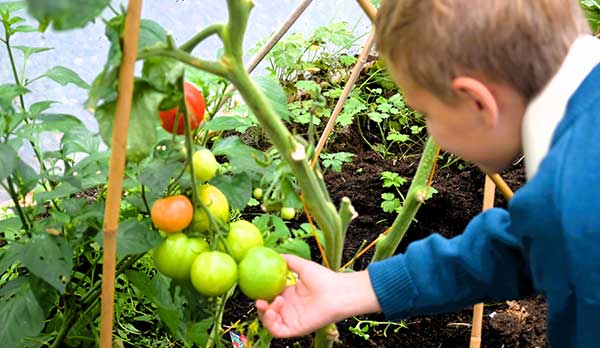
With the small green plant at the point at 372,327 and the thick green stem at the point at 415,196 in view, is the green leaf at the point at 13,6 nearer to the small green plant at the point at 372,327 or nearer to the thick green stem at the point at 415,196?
the thick green stem at the point at 415,196

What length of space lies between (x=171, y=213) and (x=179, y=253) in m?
0.05

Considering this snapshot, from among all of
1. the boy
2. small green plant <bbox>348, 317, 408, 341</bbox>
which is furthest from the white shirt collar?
small green plant <bbox>348, 317, 408, 341</bbox>

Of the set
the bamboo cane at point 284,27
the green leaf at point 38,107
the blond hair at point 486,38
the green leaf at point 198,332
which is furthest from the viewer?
the bamboo cane at point 284,27

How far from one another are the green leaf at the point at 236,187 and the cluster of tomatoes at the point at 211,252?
102mm

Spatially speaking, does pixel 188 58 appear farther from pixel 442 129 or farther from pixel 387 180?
pixel 387 180

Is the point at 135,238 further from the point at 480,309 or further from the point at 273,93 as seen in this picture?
the point at 480,309

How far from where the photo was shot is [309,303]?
3.08 ft

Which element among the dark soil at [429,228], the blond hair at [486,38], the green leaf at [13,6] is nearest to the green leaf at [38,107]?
the green leaf at [13,6]

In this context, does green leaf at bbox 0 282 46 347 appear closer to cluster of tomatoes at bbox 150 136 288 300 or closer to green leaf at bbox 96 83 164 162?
cluster of tomatoes at bbox 150 136 288 300

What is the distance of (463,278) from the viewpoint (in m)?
0.97

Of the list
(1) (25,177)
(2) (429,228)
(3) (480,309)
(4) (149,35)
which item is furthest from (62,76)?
(2) (429,228)

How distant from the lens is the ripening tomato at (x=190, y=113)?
2.68 ft

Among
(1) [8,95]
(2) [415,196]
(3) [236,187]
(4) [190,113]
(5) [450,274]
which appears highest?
(1) [8,95]

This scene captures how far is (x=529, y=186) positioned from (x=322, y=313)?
316mm
